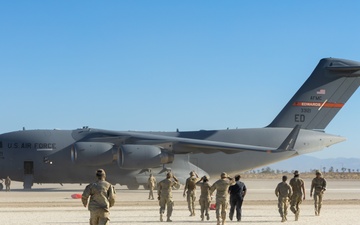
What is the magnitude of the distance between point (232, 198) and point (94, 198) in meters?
7.70

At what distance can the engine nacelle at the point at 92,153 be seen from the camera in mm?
34375

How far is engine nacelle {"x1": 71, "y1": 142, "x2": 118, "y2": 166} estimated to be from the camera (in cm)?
3438

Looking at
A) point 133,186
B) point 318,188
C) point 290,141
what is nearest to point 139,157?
point 133,186

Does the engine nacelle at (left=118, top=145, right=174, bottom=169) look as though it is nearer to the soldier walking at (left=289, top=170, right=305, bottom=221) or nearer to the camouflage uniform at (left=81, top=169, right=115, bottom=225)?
the soldier walking at (left=289, top=170, right=305, bottom=221)

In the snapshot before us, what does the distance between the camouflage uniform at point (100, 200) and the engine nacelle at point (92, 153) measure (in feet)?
71.1

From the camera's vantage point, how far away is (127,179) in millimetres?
35688

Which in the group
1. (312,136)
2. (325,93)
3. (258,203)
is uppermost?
(325,93)

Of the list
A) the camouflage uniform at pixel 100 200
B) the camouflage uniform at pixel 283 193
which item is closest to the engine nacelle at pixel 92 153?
the camouflage uniform at pixel 283 193

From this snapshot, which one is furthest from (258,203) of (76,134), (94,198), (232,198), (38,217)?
(94,198)

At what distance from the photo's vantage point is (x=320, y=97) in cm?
3819

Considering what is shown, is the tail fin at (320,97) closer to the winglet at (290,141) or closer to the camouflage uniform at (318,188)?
the winglet at (290,141)

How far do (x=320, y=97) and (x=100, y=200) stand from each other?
27188mm

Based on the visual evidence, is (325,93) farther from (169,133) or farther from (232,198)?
(232,198)

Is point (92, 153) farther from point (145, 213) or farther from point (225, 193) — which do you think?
point (225, 193)
